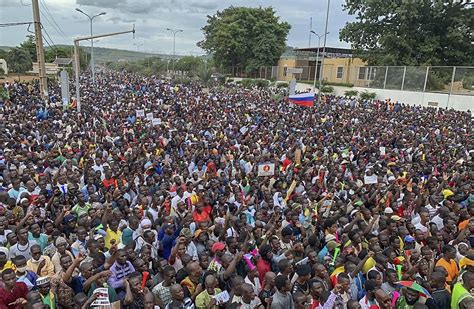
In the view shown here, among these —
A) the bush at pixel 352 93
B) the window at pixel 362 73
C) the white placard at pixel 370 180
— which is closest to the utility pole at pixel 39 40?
the white placard at pixel 370 180

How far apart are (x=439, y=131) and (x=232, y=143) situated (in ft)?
25.5

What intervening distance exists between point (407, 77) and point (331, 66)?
1222cm

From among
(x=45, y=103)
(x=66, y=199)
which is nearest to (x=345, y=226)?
(x=66, y=199)

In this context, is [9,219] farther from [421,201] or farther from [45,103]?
[45,103]

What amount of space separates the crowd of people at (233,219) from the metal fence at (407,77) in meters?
13.3

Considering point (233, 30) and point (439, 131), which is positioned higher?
point (233, 30)

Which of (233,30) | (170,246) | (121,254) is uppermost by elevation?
(233,30)

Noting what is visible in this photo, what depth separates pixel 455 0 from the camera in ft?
91.8

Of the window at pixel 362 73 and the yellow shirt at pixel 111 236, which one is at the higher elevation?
the window at pixel 362 73

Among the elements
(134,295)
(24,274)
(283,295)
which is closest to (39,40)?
(24,274)

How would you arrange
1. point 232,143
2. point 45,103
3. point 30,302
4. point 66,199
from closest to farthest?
point 30,302, point 66,199, point 232,143, point 45,103

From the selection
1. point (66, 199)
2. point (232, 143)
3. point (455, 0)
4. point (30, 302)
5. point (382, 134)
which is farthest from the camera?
point (455, 0)

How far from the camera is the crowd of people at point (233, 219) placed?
13.1ft

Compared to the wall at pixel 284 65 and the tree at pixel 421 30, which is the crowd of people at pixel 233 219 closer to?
the tree at pixel 421 30
